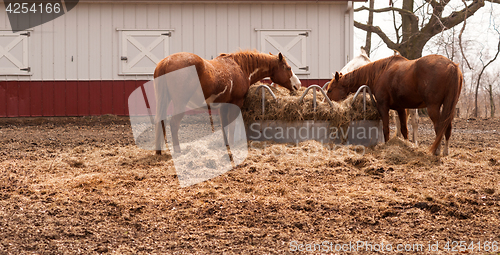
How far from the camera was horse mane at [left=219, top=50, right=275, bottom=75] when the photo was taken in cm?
597

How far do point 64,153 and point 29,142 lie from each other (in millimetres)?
1411

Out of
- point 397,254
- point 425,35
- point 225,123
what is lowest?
point 397,254

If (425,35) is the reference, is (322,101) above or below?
below

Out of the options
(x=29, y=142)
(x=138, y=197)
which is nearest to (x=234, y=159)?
(x=138, y=197)

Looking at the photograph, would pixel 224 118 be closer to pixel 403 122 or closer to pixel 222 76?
pixel 222 76

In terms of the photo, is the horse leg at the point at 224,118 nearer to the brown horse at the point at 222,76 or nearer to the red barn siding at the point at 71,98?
the brown horse at the point at 222,76

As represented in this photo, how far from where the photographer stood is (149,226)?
2.78 meters

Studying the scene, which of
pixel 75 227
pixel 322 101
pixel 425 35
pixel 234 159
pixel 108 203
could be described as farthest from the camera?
pixel 425 35

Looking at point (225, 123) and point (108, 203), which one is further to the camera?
point (225, 123)

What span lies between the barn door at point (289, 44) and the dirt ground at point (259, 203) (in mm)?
5232

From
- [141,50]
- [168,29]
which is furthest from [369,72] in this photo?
[141,50]

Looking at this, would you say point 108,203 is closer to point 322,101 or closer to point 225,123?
point 225,123

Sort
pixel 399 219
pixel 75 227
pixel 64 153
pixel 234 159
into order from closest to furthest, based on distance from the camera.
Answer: pixel 75 227
pixel 399 219
pixel 234 159
pixel 64 153

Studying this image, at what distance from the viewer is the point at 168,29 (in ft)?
A: 33.0
